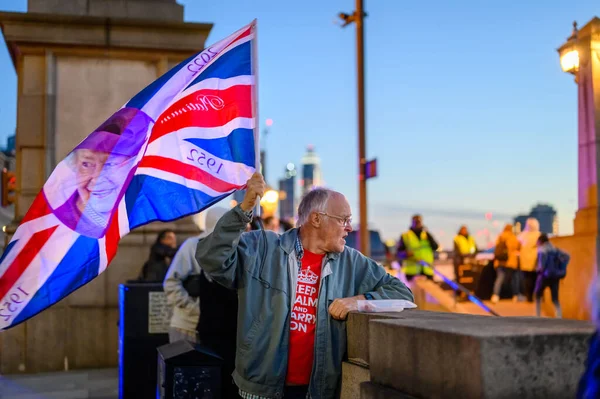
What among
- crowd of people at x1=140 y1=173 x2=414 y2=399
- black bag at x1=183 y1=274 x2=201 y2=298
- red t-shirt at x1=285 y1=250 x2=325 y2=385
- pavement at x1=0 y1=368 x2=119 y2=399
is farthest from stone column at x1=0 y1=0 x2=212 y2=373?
red t-shirt at x1=285 y1=250 x2=325 y2=385

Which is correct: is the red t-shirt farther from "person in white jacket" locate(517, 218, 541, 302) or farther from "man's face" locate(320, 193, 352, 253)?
"person in white jacket" locate(517, 218, 541, 302)

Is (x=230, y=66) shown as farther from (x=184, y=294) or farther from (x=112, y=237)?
(x=184, y=294)

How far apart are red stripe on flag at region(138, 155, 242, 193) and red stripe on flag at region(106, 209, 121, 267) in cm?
48

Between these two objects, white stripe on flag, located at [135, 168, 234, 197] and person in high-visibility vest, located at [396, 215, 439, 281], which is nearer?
white stripe on flag, located at [135, 168, 234, 197]

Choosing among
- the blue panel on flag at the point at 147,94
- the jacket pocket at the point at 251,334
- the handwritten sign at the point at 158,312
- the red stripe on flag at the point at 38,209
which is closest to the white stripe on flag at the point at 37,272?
the red stripe on flag at the point at 38,209

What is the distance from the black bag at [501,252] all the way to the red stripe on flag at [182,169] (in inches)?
477

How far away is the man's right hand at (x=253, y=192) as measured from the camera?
4004 mm

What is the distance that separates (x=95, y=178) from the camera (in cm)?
463

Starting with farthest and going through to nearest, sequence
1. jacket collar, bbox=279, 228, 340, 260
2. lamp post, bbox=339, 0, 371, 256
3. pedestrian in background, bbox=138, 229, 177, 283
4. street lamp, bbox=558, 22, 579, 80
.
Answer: lamp post, bbox=339, 0, 371, 256, street lamp, bbox=558, 22, 579, 80, pedestrian in background, bbox=138, 229, 177, 283, jacket collar, bbox=279, 228, 340, 260

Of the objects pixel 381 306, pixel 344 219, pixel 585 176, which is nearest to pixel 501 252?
pixel 585 176

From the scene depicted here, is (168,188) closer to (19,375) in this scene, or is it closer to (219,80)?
(219,80)

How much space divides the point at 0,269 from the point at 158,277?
4.88 metres

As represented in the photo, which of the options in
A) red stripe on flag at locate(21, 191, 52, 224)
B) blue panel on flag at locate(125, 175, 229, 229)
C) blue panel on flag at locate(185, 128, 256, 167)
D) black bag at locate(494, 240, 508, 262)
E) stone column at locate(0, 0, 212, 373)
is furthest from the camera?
black bag at locate(494, 240, 508, 262)

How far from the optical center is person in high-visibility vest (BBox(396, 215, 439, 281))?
1565cm
